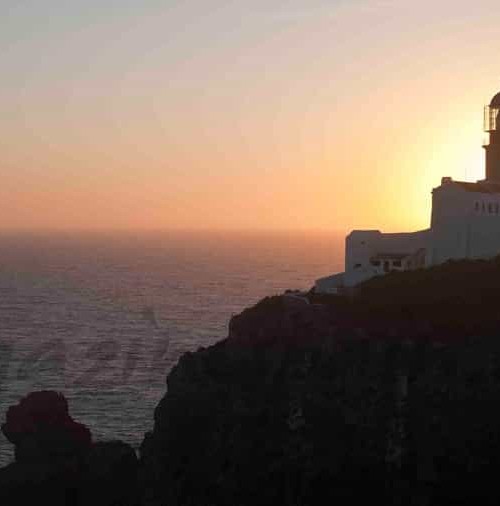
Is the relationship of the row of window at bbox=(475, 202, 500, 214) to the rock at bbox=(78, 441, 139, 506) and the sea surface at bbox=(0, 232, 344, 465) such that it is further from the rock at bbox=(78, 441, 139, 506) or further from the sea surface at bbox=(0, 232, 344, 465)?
the sea surface at bbox=(0, 232, 344, 465)

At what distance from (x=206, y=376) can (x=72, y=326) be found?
56.1 m

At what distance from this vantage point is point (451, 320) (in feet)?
120

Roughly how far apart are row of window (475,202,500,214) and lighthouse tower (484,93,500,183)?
686 cm

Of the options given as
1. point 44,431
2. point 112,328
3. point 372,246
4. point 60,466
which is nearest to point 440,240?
point 372,246

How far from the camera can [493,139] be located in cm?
5291

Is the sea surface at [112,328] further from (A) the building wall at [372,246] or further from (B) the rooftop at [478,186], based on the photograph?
(B) the rooftop at [478,186]

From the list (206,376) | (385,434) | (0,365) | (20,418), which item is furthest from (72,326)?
(385,434)

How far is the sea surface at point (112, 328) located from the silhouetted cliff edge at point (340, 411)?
15201 millimetres

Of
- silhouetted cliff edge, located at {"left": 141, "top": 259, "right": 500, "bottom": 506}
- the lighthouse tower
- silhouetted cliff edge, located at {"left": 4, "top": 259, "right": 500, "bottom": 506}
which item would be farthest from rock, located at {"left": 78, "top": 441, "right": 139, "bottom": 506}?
the lighthouse tower

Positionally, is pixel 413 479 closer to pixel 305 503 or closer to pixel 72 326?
pixel 305 503

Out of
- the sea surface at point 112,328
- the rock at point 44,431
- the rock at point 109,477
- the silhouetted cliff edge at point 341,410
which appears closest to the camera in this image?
the silhouetted cliff edge at point 341,410

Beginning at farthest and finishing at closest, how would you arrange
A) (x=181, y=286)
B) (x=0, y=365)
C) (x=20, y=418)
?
(x=181, y=286)
(x=0, y=365)
(x=20, y=418)

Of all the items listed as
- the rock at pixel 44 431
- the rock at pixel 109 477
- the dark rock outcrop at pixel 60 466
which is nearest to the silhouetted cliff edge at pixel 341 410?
the rock at pixel 109 477

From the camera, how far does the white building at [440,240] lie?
45.6 metres
